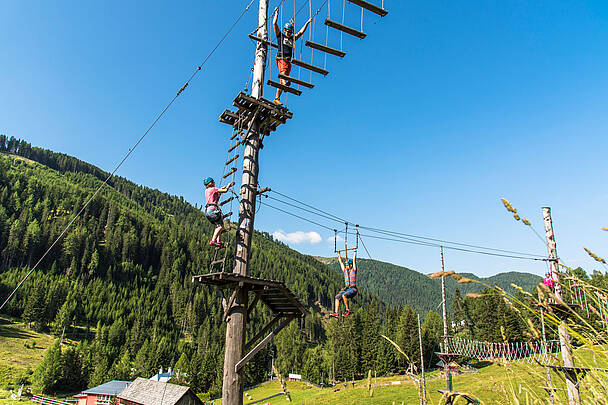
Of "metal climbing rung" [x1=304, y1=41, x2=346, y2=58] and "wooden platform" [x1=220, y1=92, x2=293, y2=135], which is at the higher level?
"metal climbing rung" [x1=304, y1=41, x2=346, y2=58]

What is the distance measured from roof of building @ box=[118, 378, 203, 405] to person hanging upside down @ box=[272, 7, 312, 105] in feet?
115

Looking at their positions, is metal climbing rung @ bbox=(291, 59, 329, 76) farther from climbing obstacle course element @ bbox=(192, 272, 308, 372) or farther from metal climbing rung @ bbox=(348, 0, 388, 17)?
climbing obstacle course element @ bbox=(192, 272, 308, 372)

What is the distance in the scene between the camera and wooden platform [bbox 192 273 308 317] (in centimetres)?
768

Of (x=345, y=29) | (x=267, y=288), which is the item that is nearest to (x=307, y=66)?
(x=345, y=29)

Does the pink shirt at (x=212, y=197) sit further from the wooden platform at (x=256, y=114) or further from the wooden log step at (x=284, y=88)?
the wooden log step at (x=284, y=88)

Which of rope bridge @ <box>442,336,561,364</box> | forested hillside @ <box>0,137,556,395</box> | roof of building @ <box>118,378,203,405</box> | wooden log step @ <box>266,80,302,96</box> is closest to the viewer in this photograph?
rope bridge @ <box>442,336,561,364</box>

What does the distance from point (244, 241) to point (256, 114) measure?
3.40 metres

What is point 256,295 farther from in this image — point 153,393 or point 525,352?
point 153,393

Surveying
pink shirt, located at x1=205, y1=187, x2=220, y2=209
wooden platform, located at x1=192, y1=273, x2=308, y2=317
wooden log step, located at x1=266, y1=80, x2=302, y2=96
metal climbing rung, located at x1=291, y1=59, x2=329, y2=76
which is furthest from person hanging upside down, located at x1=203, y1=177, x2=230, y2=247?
metal climbing rung, located at x1=291, y1=59, x2=329, y2=76

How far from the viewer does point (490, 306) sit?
228ft

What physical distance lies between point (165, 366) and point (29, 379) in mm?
27186

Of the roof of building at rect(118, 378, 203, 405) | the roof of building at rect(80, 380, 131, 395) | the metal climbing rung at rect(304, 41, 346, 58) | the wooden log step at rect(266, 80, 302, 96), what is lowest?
the roof of building at rect(80, 380, 131, 395)

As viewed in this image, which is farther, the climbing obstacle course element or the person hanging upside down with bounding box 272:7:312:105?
the person hanging upside down with bounding box 272:7:312:105

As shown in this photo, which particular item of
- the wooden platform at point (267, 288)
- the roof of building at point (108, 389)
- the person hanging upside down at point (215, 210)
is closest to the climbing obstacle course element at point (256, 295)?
the wooden platform at point (267, 288)
